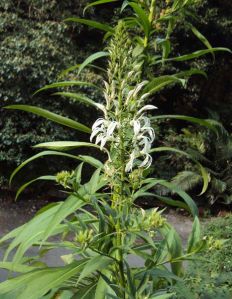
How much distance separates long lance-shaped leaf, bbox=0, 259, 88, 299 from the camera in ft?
7.07

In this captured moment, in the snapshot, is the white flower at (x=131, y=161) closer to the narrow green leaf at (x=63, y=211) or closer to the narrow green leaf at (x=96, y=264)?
the narrow green leaf at (x=63, y=211)

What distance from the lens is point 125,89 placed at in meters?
2.12

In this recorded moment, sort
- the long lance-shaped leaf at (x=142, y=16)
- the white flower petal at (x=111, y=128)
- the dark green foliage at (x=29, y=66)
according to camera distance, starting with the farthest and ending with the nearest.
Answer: the dark green foliage at (x=29, y=66), the long lance-shaped leaf at (x=142, y=16), the white flower petal at (x=111, y=128)

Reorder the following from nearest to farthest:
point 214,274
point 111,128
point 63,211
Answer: point 111,128 → point 63,211 → point 214,274

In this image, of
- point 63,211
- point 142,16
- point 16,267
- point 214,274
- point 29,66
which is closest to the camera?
point 63,211

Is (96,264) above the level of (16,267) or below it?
above

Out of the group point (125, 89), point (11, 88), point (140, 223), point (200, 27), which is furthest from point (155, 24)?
point (200, 27)

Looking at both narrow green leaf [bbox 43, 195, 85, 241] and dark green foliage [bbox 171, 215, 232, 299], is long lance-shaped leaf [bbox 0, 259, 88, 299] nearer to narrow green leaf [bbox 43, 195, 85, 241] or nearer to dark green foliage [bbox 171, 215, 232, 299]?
narrow green leaf [bbox 43, 195, 85, 241]

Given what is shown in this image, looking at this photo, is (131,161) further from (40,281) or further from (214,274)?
(214,274)

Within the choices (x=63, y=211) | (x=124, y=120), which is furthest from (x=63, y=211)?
(x=124, y=120)

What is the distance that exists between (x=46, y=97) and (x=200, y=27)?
3.33 m

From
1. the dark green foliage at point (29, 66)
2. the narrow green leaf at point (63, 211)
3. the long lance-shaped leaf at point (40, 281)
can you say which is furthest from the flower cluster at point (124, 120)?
the dark green foliage at point (29, 66)

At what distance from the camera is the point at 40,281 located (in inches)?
86.8

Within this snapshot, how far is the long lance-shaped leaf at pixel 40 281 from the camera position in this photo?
2.15 metres
